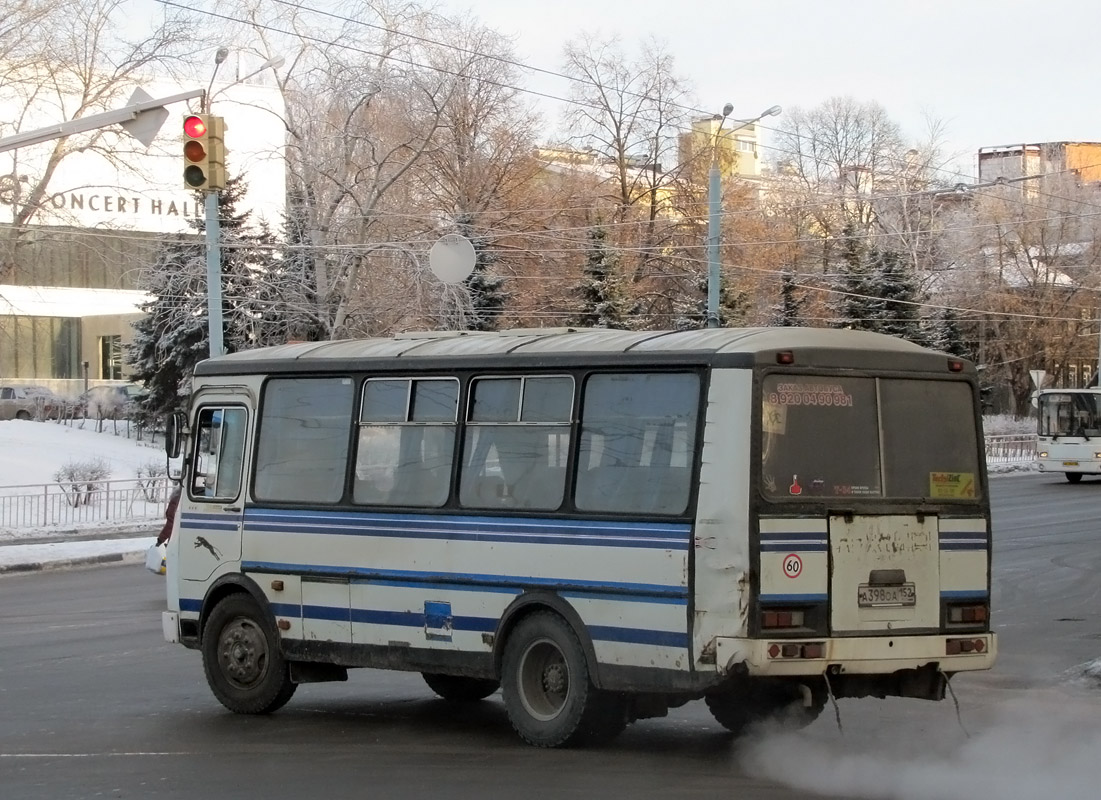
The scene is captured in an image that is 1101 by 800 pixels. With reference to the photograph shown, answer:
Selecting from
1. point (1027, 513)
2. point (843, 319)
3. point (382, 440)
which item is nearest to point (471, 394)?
point (382, 440)

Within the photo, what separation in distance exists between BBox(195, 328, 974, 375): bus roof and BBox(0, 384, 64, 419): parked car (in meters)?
46.1

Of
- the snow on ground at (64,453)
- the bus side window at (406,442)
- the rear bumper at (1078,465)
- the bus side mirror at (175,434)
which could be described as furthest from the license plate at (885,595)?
the rear bumper at (1078,465)

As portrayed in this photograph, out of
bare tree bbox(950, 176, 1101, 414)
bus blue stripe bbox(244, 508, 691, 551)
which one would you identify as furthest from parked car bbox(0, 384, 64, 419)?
bus blue stripe bbox(244, 508, 691, 551)

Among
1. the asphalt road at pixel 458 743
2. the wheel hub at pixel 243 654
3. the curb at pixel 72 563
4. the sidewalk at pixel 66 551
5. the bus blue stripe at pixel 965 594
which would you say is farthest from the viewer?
the sidewalk at pixel 66 551

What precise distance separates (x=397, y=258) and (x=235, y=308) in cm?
440

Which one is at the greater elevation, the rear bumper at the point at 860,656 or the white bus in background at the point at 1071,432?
the white bus in background at the point at 1071,432

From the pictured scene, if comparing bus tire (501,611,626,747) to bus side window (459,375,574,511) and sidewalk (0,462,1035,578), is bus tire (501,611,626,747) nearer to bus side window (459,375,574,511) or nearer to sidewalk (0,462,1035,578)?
bus side window (459,375,574,511)

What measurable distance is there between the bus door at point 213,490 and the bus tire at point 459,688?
1688 millimetres

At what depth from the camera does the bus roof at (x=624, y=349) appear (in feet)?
29.8

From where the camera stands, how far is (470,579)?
9961 millimetres

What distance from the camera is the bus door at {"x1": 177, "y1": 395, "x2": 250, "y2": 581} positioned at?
1159 centimetres

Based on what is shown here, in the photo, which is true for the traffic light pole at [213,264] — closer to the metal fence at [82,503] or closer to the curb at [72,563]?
A: the curb at [72,563]

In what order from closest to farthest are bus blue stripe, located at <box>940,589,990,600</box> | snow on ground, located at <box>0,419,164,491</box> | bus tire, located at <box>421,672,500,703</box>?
1. bus blue stripe, located at <box>940,589,990,600</box>
2. bus tire, located at <box>421,672,500,703</box>
3. snow on ground, located at <box>0,419,164,491</box>

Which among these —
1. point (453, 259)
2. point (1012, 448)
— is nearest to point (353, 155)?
point (453, 259)
